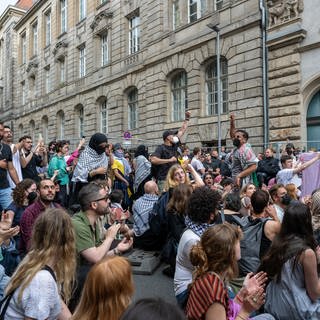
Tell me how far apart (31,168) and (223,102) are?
10.7 m

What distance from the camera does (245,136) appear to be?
6.07 meters

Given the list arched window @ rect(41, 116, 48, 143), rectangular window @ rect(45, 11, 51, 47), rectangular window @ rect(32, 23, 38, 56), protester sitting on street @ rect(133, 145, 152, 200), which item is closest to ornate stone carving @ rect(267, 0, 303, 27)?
protester sitting on street @ rect(133, 145, 152, 200)

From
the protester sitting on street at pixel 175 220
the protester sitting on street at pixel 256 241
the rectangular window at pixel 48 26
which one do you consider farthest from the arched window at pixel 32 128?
the protester sitting on street at pixel 256 241

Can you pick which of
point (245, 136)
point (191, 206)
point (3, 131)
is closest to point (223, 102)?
point (245, 136)

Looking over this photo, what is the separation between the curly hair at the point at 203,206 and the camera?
3.38m

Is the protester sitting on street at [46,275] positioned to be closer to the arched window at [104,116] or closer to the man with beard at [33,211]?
the man with beard at [33,211]

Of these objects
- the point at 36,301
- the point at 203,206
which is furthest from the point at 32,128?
the point at 36,301

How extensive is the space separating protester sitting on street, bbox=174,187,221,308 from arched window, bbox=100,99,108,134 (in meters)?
21.2

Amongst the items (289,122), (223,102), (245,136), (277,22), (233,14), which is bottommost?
(245,136)

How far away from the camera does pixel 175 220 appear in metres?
4.87

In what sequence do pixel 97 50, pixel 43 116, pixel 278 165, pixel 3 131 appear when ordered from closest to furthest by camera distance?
pixel 3 131, pixel 278 165, pixel 97 50, pixel 43 116

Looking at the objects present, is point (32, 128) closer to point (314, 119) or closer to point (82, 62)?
point (82, 62)

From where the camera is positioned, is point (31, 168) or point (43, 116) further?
point (43, 116)

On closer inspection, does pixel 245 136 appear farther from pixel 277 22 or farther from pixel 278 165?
pixel 277 22
